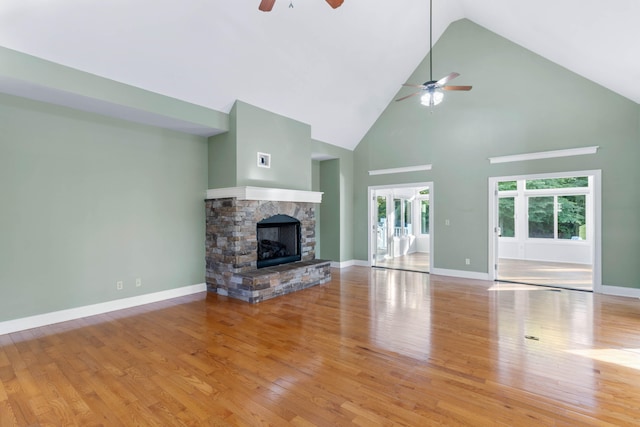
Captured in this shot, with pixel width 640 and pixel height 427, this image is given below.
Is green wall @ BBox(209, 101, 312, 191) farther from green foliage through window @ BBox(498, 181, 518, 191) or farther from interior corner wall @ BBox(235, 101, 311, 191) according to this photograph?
green foliage through window @ BBox(498, 181, 518, 191)

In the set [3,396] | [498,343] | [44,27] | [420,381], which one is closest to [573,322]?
[498,343]

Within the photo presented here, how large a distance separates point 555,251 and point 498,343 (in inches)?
290

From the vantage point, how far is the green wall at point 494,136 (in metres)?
5.04

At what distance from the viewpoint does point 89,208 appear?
4.19m

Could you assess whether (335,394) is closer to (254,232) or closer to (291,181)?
(254,232)

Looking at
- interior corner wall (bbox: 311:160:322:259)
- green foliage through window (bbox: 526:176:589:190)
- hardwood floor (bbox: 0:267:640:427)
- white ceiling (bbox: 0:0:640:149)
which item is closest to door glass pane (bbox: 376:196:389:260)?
interior corner wall (bbox: 311:160:322:259)

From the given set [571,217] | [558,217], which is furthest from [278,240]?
[571,217]

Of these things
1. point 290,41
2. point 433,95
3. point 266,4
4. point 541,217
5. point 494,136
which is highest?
point 290,41

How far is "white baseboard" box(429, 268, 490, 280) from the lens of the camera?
629 cm

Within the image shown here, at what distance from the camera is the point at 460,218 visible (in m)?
6.54

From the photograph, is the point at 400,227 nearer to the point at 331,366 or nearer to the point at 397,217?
the point at 397,217

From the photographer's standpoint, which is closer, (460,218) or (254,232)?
(254,232)

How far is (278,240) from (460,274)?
3.91 m

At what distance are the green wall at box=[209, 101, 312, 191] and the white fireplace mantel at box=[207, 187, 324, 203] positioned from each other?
0.41ft
